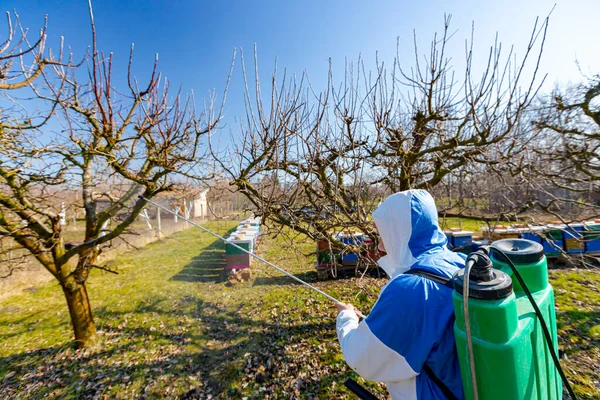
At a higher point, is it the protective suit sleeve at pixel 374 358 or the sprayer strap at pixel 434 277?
the sprayer strap at pixel 434 277

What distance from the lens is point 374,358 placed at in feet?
4.50

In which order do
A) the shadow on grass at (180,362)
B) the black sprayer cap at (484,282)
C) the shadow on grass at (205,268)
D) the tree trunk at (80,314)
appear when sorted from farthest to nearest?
the shadow on grass at (205,268)
the tree trunk at (80,314)
the shadow on grass at (180,362)
the black sprayer cap at (484,282)

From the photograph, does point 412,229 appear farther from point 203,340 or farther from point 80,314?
point 80,314

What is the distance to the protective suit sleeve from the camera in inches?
51.8

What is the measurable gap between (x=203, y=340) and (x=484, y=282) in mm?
A: 6785

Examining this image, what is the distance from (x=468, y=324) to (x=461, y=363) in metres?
0.30

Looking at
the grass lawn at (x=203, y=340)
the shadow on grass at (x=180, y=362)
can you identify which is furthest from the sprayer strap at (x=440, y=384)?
the shadow on grass at (x=180, y=362)

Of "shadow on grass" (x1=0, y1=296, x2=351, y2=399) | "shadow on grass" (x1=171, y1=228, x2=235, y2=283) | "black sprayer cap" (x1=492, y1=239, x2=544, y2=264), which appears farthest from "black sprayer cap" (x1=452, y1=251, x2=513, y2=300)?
"shadow on grass" (x1=171, y1=228, x2=235, y2=283)

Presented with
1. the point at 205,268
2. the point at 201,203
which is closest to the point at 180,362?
the point at 205,268

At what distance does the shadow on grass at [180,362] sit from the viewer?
466 cm

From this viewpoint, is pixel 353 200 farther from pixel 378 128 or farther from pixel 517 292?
pixel 517 292

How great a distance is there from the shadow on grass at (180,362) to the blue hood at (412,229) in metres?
4.19

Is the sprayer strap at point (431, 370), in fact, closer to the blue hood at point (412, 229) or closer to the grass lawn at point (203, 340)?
the blue hood at point (412, 229)

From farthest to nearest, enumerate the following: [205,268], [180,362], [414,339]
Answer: [205,268]
[180,362]
[414,339]
